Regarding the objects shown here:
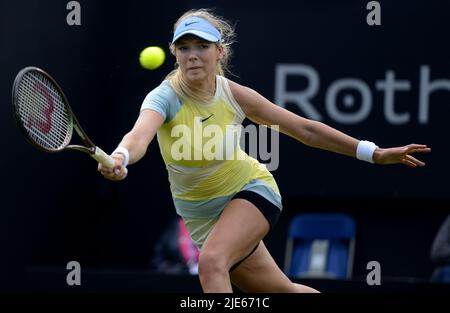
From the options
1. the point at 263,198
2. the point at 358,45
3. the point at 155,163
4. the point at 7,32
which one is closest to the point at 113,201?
the point at 155,163

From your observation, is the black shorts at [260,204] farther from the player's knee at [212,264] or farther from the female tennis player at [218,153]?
the player's knee at [212,264]

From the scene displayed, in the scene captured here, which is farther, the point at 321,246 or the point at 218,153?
the point at 321,246

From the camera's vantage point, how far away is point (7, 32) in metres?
6.64

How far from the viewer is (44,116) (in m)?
4.08

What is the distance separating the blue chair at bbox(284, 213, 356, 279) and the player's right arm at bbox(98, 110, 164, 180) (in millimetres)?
2856

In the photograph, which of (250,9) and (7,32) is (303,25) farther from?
(7,32)

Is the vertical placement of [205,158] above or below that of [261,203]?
above

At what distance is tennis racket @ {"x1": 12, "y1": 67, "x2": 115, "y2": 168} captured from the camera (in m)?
3.89

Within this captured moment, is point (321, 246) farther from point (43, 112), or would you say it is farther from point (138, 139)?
point (43, 112)

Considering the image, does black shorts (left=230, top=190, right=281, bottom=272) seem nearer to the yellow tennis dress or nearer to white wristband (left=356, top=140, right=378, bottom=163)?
the yellow tennis dress

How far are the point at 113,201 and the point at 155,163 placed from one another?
0.37 metres

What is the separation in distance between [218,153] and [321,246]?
2.63 meters

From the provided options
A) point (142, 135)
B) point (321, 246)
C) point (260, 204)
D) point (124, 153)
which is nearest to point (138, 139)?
point (142, 135)
